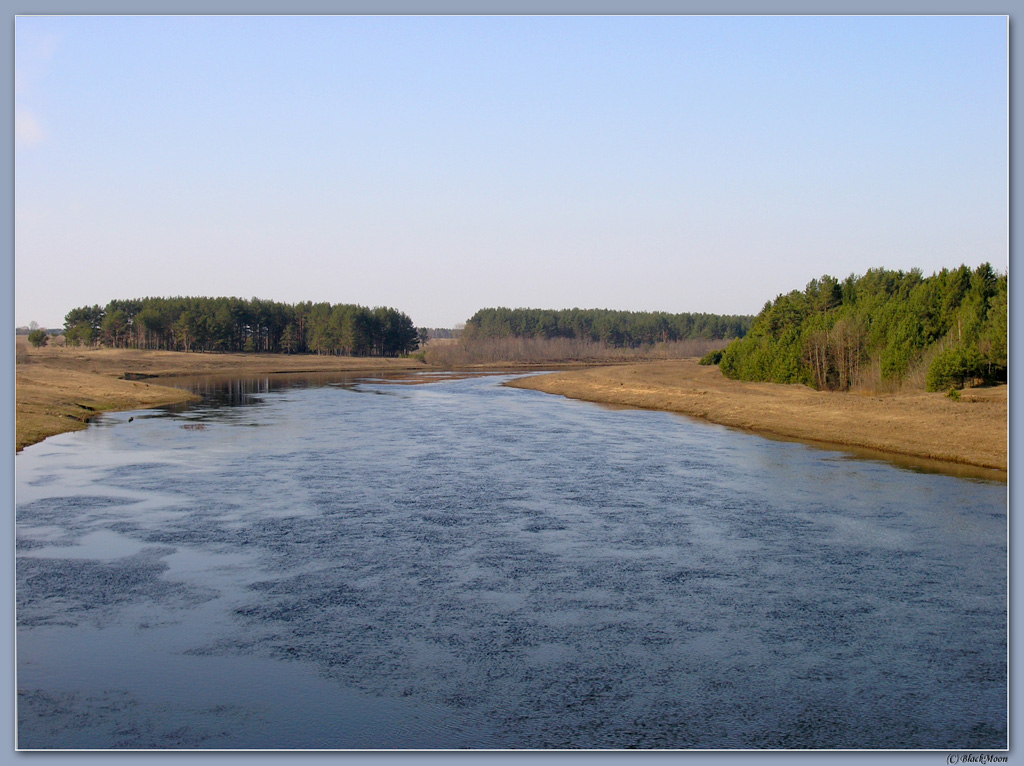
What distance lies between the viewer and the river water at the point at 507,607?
10500 millimetres

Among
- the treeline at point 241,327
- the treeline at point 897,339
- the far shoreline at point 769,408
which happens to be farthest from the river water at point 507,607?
the treeline at point 241,327

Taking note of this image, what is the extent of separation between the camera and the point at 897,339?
51.0 metres

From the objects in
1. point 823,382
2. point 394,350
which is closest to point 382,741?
point 823,382

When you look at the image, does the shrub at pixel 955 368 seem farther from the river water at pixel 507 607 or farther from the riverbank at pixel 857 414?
the river water at pixel 507 607

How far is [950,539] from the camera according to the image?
62.5ft

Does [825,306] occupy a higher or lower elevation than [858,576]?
higher

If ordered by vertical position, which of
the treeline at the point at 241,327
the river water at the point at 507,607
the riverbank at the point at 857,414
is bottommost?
the river water at the point at 507,607

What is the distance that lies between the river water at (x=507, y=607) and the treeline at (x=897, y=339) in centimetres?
2063

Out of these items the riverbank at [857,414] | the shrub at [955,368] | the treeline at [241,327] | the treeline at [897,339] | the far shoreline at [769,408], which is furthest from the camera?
the treeline at [241,327]

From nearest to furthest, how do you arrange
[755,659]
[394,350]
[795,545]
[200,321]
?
1. [755,659]
2. [795,545]
3. [200,321]
4. [394,350]

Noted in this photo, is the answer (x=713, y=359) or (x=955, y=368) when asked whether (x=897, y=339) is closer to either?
(x=955, y=368)

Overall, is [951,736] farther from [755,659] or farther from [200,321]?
[200,321]

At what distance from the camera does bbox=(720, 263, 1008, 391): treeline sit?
1773 inches

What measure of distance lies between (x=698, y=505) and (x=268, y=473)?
14539mm
